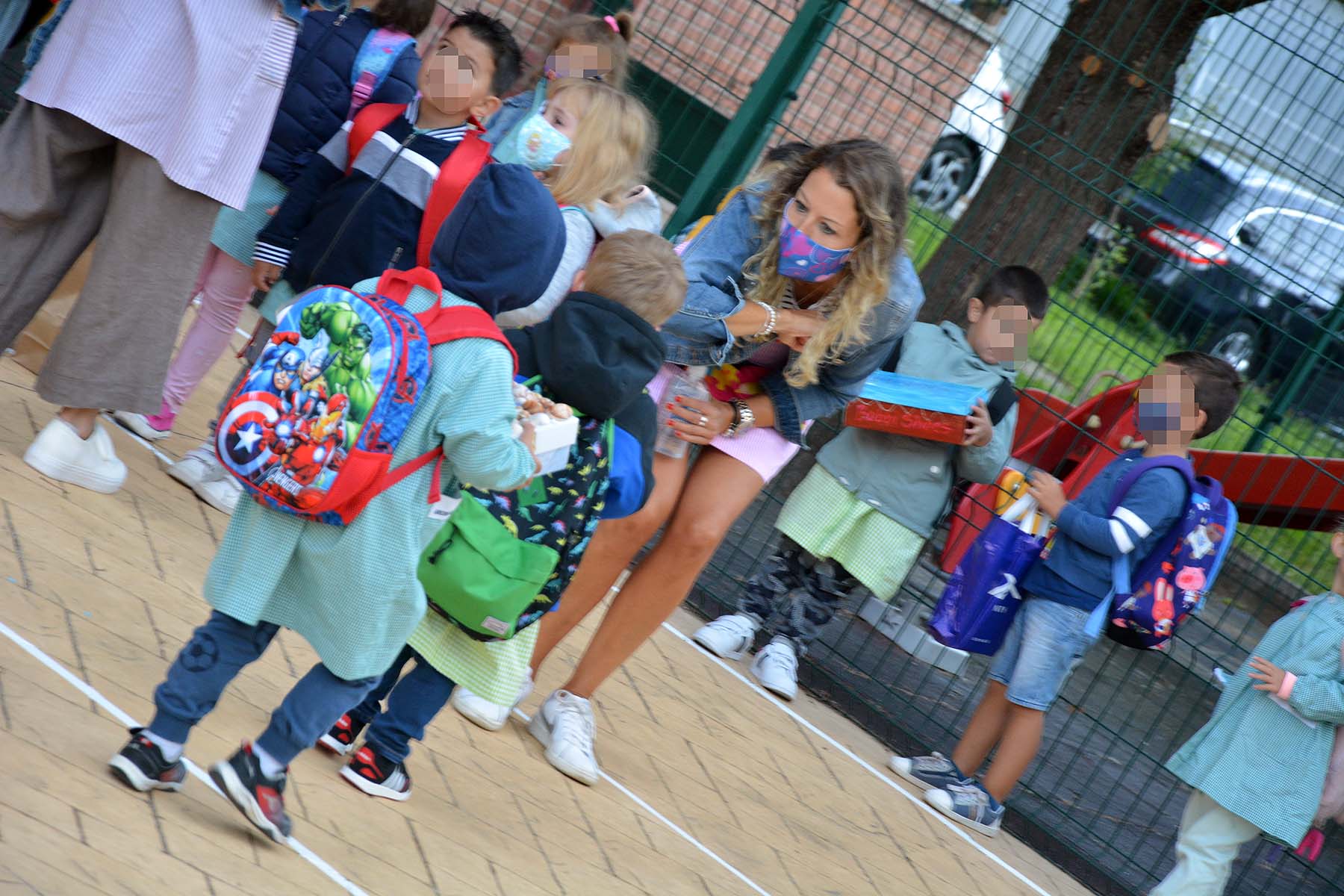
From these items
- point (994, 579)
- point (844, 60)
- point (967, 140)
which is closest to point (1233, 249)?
point (967, 140)

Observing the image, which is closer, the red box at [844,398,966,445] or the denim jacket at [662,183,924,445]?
the denim jacket at [662,183,924,445]

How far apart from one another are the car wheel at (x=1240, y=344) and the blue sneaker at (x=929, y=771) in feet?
7.22

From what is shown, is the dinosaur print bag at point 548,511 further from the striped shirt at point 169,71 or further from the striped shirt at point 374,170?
the striped shirt at point 169,71

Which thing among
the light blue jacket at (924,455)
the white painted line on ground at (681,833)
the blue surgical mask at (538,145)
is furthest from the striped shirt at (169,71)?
the light blue jacket at (924,455)

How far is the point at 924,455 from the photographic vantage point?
18.3ft

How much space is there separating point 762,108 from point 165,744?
12.8 ft

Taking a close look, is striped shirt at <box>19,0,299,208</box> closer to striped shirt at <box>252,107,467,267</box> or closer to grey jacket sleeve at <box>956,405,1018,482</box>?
striped shirt at <box>252,107,467,267</box>

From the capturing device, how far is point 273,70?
4.00 m

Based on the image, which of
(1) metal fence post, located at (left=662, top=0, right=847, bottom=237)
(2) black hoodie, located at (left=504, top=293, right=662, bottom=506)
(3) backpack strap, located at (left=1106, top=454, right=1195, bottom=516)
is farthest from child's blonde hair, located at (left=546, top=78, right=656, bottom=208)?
(3) backpack strap, located at (left=1106, top=454, right=1195, bottom=516)

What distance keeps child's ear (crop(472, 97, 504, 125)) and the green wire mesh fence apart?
5.69 feet

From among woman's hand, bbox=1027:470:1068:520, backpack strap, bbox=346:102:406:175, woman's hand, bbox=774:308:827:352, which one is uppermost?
woman's hand, bbox=774:308:827:352

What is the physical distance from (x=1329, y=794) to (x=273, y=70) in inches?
166

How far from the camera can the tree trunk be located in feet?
19.6

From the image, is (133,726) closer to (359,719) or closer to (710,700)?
(359,719)
